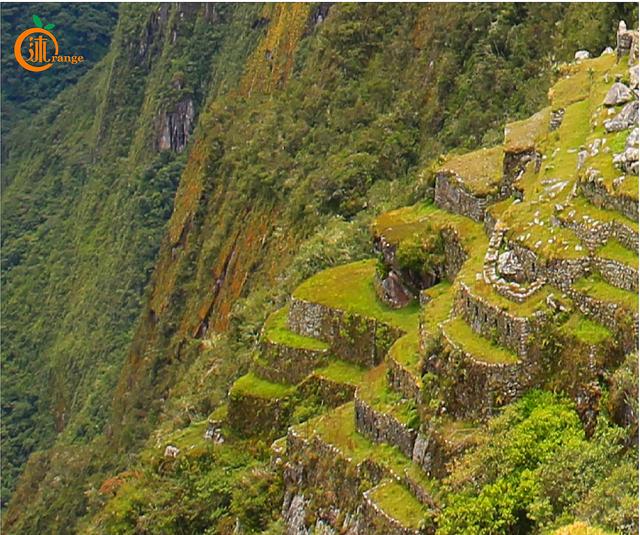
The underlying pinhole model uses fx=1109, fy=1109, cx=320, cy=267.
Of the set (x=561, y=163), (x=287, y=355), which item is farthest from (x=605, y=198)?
(x=287, y=355)

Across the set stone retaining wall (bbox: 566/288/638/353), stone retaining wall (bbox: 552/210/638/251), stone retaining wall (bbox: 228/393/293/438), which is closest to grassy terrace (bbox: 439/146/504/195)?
stone retaining wall (bbox: 228/393/293/438)

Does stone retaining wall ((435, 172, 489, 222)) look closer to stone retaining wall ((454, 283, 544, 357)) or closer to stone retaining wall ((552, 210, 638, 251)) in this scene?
stone retaining wall ((454, 283, 544, 357))

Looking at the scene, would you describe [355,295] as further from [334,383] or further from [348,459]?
[348,459]

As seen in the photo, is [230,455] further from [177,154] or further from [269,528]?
[177,154]

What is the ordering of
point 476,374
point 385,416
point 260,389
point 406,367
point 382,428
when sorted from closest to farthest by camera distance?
point 476,374, point 385,416, point 382,428, point 406,367, point 260,389

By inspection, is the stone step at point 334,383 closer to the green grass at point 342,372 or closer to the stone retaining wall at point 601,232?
the green grass at point 342,372
